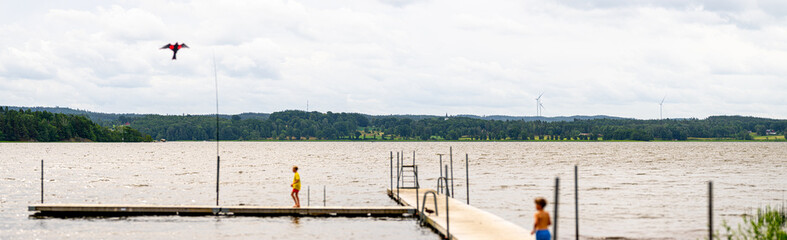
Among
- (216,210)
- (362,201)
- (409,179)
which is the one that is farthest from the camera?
(409,179)

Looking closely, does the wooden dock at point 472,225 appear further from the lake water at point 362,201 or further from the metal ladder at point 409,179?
the metal ladder at point 409,179

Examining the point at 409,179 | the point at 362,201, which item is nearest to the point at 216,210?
the point at 362,201

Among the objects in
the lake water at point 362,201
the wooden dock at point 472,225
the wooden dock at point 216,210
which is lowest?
the lake water at point 362,201

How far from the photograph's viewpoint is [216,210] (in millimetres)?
37312

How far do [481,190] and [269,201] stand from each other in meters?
17.7

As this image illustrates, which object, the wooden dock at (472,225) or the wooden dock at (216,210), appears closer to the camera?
the wooden dock at (472,225)

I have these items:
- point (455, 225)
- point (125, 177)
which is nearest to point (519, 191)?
point (455, 225)

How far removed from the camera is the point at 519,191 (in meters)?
60.3

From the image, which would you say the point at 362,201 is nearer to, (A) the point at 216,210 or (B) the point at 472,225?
(A) the point at 216,210

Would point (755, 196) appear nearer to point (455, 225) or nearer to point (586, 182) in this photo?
point (586, 182)

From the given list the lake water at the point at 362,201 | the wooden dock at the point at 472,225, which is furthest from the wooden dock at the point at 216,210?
the wooden dock at the point at 472,225

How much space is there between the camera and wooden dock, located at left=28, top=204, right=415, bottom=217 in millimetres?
37125

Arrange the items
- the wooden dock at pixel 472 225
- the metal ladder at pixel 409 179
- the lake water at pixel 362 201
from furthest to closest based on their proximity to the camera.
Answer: the metal ladder at pixel 409 179, the lake water at pixel 362 201, the wooden dock at pixel 472 225

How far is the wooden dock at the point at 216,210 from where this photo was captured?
37.1m
